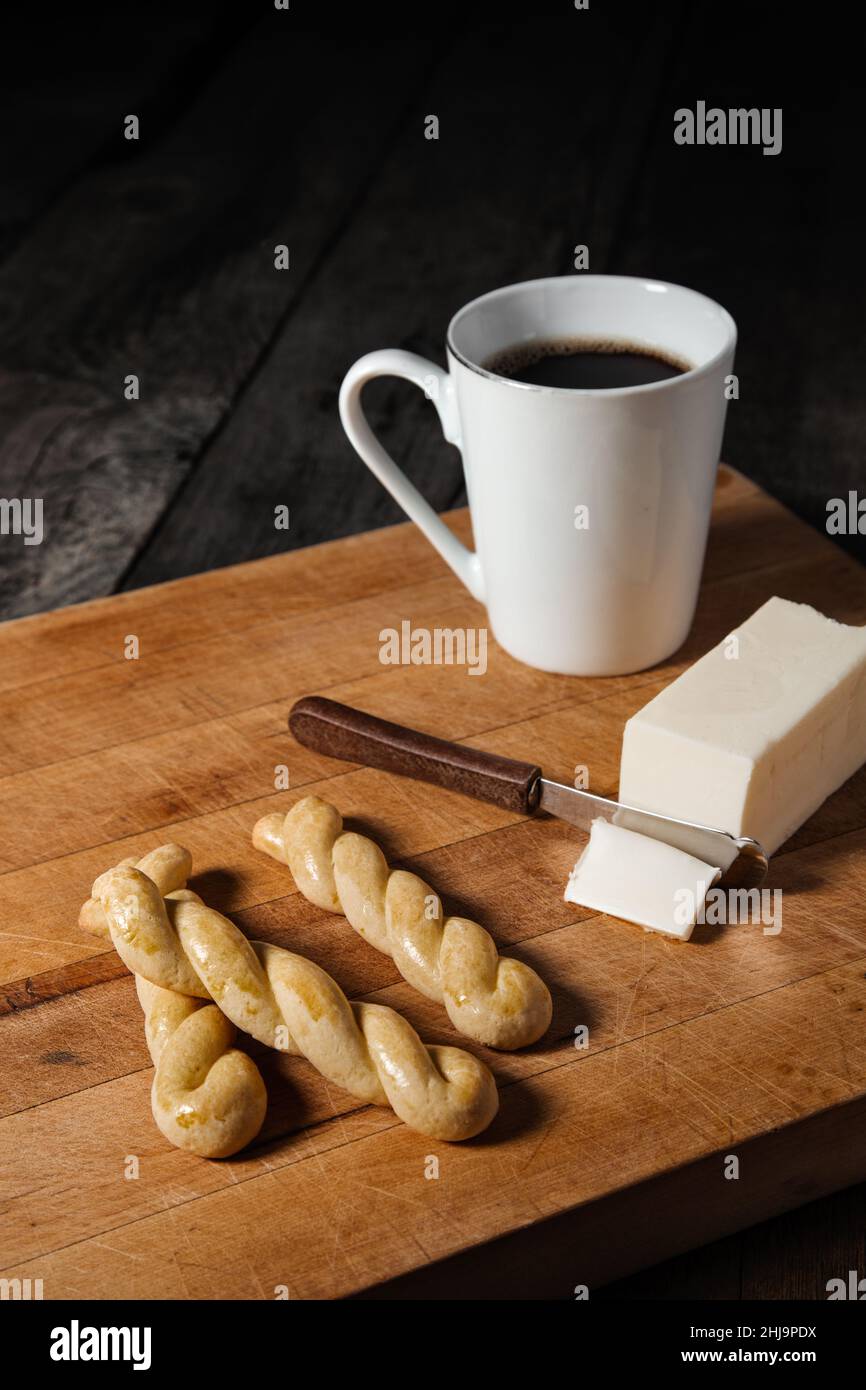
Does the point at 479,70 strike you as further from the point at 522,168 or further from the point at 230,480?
the point at 230,480

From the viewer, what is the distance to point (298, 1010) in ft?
3.35

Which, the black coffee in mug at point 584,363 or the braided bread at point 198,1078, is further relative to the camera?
the black coffee in mug at point 584,363

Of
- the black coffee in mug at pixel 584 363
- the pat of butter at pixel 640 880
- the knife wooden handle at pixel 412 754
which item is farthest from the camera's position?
the black coffee in mug at pixel 584 363

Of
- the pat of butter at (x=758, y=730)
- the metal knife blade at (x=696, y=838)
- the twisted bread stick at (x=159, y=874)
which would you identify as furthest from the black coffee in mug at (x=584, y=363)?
the twisted bread stick at (x=159, y=874)

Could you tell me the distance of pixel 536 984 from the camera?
1048 millimetres

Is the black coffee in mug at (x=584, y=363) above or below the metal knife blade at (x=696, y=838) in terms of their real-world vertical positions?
above

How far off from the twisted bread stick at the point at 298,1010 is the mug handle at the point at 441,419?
1.75 ft

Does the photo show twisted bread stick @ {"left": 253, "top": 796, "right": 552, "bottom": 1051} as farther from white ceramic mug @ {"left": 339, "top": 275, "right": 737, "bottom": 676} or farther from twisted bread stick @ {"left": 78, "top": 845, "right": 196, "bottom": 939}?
white ceramic mug @ {"left": 339, "top": 275, "right": 737, "bottom": 676}

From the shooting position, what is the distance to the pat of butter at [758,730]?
3.73 feet

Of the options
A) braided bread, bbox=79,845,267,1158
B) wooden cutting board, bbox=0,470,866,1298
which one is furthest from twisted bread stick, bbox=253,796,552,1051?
braided bread, bbox=79,845,267,1158

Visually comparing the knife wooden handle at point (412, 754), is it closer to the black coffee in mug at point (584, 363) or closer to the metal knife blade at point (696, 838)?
the metal knife blade at point (696, 838)

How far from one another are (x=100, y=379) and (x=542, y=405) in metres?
1.32
